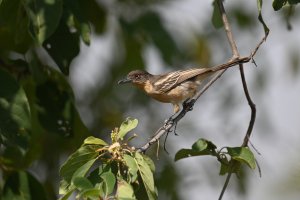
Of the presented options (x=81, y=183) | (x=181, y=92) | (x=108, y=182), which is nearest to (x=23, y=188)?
(x=108, y=182)

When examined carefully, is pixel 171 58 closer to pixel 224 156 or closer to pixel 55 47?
pixel 55 47

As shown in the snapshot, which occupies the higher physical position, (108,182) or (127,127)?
(127,127)

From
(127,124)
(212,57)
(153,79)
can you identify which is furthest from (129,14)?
(127,124)

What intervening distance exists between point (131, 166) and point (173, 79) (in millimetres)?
3156

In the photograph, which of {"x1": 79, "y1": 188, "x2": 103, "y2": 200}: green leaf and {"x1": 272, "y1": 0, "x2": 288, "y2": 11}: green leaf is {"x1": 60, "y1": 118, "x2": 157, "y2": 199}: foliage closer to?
{"x1": 79, "y1": 188, "x2": 103, "y2": 200}: green leaf

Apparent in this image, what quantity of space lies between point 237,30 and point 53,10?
432 centimetres

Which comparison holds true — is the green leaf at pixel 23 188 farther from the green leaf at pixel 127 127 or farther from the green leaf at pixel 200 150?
the green leaf at pixel 127 127

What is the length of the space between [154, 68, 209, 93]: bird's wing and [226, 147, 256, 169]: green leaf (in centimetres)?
237

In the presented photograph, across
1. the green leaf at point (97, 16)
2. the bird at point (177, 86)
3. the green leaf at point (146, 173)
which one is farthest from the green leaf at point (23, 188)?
the bird at point (177, 86)

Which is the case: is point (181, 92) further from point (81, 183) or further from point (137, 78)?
point (81, 183)

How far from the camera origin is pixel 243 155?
155 inches

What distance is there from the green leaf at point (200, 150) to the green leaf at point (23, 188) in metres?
1.08

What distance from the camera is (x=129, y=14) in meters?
6.36

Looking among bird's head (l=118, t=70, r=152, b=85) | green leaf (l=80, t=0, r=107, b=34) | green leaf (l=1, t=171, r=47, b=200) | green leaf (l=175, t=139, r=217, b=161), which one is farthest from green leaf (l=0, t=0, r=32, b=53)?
bird's head (l=118, t=70, r=152, b=85)
